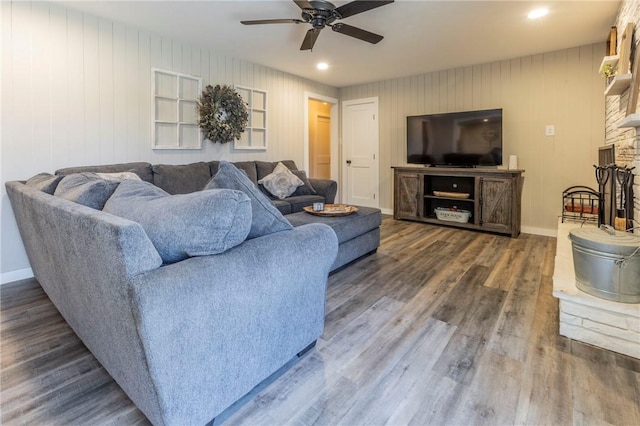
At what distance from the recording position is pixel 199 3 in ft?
9.70

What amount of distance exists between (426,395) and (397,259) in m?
2.00

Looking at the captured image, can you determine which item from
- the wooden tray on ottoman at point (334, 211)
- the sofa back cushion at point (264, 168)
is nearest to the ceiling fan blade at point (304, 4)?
the wooden tray on ottoman at point (334, 211)

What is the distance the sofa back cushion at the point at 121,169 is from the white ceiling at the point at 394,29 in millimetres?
1424

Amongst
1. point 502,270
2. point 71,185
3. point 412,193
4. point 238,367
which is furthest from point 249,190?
point 412,193

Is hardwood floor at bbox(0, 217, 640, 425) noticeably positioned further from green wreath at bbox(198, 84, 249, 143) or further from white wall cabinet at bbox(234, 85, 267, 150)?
white wall cabinet at bbox(234, 85, 267, 150)

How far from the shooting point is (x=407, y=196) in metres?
5.31

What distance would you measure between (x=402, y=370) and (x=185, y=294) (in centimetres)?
115

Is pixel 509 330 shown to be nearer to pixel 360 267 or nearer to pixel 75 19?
pixel 360 267

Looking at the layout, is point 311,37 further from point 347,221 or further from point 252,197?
point 252,197

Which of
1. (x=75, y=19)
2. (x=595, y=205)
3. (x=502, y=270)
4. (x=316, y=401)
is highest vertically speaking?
(x=75, y=19)

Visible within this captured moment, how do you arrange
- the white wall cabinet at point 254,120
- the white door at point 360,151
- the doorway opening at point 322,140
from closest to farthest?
1. the white wall cabinet at point 254,120
2. the white door at point 360,151
3. the doorway opening at point 322,140

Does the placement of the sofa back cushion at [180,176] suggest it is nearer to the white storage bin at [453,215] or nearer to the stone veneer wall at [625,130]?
the white storage bin at [453,215]

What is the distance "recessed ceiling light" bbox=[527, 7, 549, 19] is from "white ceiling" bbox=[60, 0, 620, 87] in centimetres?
6

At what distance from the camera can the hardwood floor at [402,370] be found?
1.37 meters
